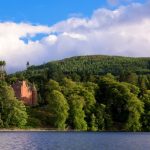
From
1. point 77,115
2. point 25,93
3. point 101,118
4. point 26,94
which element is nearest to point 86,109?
point 101,118

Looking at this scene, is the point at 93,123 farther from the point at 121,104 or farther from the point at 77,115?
the point at 121,104

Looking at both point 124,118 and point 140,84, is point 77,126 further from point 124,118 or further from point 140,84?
point 140,84

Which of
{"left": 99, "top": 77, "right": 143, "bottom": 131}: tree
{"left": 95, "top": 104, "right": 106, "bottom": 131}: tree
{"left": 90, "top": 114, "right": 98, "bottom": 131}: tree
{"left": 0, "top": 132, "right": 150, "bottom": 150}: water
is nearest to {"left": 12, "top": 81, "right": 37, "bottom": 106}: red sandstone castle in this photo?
{"left": 99, "top": 77, "right": 143, "bottom": 131}: tree

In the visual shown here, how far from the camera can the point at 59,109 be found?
14262 centimetres

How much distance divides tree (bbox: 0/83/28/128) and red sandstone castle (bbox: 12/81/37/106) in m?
39.6

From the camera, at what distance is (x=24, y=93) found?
18625 centimetres

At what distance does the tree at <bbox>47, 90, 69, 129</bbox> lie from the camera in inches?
5580

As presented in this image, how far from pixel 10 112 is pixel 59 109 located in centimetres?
1449

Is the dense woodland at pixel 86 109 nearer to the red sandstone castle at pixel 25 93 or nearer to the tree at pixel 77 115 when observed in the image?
the tree at pixel 77 115

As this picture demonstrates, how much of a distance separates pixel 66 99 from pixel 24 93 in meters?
38.7

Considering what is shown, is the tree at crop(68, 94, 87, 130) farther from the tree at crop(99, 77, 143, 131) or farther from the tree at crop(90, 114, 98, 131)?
the tree at crop(99, 77, 143, 131)

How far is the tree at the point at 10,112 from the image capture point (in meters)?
139

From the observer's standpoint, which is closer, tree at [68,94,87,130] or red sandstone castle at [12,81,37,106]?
tree at [68,94,87,130]

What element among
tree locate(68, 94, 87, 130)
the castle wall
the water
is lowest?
the water
